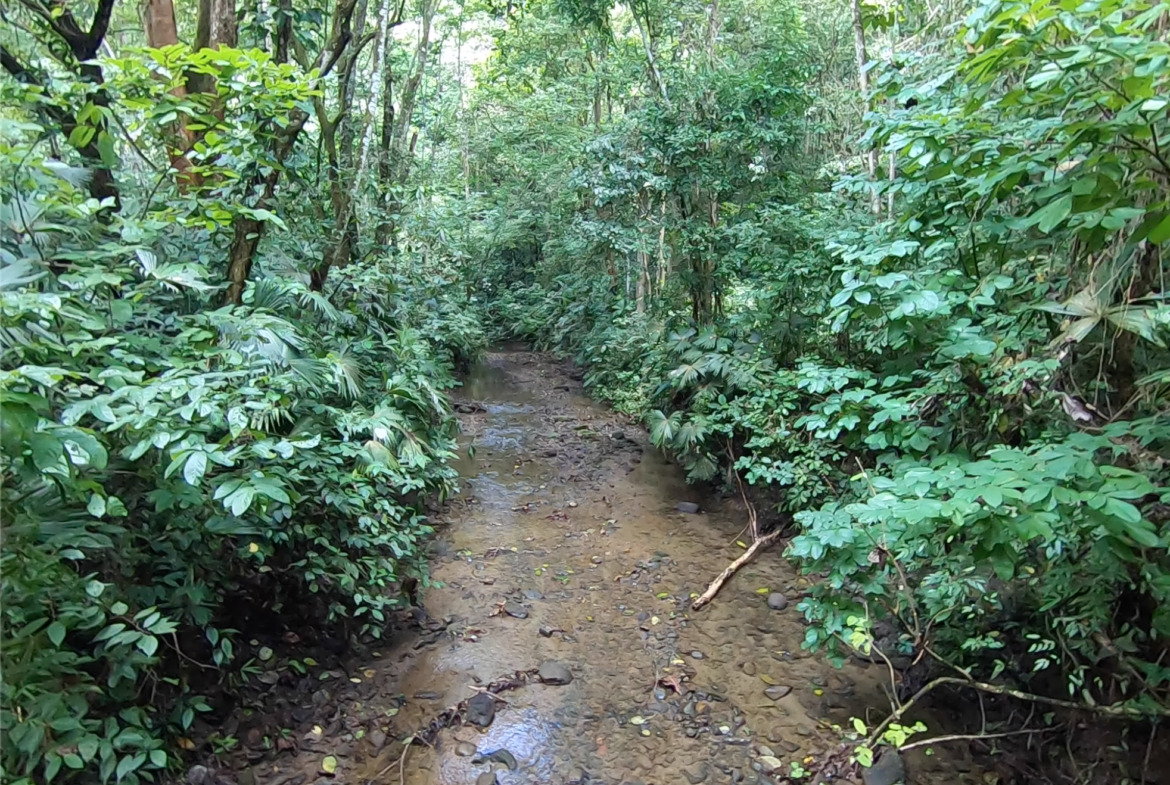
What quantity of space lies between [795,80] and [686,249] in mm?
2125

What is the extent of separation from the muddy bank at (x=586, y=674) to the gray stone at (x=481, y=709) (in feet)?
0.04

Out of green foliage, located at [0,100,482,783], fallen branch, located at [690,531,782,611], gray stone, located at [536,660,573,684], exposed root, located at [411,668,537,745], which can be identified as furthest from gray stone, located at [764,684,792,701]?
green foliage, located at [0,100,482,783]

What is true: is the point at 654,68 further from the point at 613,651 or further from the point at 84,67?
the point at 613,651

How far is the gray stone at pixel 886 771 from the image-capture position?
3111mm

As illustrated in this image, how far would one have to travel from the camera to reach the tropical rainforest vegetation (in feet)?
6.97

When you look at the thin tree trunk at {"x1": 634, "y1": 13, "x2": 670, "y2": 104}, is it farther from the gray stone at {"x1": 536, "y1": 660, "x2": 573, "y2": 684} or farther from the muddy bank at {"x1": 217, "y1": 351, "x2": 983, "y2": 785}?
the gray stone at {"x1": 536, "y1": 660, "x2": 573, "y2": 684}

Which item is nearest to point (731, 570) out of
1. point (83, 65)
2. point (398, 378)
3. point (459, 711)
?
point (459, 711)

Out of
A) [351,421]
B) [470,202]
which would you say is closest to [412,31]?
[470,202]

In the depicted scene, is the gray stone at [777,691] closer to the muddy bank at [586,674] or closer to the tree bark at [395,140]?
the muddy bank at [586,674]

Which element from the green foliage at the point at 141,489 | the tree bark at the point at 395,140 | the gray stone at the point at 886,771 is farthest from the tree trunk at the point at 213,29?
the gray stone at the point at 886,771

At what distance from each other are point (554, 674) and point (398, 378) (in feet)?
9.23

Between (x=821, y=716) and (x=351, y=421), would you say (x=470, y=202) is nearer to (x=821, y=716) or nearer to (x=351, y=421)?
(x=351, y=421)

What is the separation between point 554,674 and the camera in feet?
12.9

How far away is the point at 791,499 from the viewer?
479 cm
